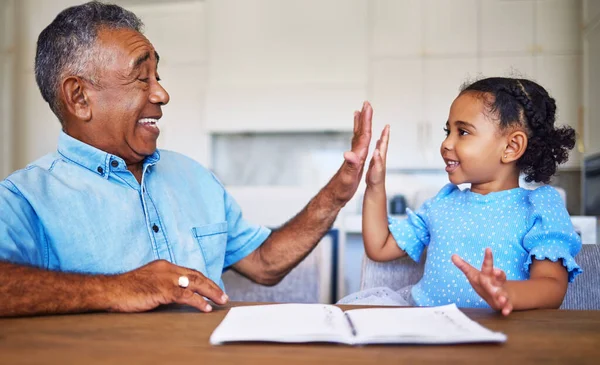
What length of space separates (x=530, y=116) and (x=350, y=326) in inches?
31.0

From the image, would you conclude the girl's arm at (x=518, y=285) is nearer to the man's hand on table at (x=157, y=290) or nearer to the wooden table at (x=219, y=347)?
the wooden table at (x=219, y=347)

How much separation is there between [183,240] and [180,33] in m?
3.38

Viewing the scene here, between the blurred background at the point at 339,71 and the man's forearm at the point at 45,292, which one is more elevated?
A: the blurred background at the point at 339,71

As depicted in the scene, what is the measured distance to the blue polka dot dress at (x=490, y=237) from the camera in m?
1.03

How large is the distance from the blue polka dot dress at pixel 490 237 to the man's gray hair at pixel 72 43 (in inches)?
31.7

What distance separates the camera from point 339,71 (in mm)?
3961

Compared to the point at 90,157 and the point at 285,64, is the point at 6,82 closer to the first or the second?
the point at 285,64

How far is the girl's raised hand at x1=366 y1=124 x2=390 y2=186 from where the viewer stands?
1.25m

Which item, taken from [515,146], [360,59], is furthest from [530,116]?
[360,59]

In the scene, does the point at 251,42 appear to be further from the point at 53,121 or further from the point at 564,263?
the point at 564,263

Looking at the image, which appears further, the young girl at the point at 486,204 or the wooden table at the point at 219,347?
the young girl at the point at 486,204

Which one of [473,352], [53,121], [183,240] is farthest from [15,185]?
[53,121]

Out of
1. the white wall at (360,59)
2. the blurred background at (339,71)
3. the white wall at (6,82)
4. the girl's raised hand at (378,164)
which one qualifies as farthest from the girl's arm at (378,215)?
the white wall at (6,82)

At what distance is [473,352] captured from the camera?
546 mm
